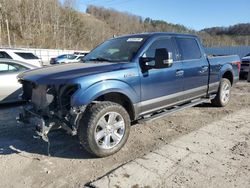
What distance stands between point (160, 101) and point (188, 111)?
2060 millimetres

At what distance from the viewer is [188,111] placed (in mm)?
6988

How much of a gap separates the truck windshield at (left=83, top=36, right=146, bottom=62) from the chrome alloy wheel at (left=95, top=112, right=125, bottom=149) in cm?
105

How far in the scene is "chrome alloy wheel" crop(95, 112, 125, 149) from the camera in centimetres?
420

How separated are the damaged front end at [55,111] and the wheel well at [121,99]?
1.90 feet

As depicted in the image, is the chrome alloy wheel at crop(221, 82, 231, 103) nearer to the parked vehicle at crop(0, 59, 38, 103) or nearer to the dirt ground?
the dirt ground

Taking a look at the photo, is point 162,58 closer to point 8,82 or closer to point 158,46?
point 158,46

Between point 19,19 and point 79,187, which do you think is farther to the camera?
Result: point 19,19

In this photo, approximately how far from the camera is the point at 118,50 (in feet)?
17.1

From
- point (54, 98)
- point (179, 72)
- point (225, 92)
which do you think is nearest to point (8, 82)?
point (54, 98)

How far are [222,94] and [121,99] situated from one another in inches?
143

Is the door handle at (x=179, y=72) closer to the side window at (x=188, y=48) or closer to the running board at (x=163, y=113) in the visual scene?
the side window at (x=188, y=48)

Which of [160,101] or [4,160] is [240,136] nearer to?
[160,101]

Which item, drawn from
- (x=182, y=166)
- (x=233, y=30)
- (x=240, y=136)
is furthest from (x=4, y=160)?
(x=233, y=30)

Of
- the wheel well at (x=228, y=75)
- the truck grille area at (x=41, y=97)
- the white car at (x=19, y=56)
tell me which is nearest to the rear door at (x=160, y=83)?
the truck grille area at (x=41, y=97)
